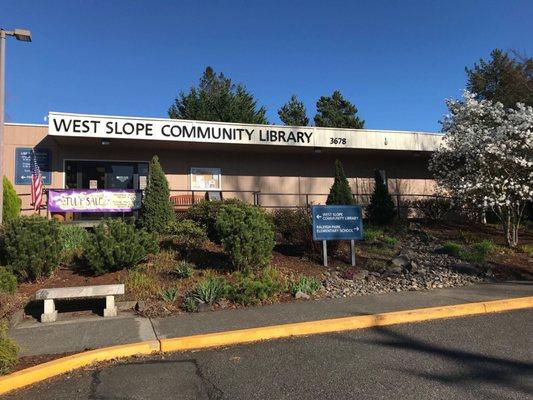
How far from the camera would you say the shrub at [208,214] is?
12909 mm

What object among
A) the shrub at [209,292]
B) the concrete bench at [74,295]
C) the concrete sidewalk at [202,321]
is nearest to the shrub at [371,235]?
the concrete sidewalk at [202,321]

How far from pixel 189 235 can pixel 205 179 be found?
24.8ft

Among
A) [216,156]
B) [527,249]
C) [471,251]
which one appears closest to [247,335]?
[471,251]

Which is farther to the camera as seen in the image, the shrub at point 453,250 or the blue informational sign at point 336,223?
the shrub at point 453,250

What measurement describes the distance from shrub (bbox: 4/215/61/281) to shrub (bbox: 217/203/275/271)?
3.45 m

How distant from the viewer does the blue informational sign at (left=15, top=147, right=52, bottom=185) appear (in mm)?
17422

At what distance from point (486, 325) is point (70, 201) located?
1210 centimetres

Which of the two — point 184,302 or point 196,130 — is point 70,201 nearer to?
point 196,130

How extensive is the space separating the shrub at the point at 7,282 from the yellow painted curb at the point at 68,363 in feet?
12.8

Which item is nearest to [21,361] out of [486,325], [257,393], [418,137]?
[257,393]

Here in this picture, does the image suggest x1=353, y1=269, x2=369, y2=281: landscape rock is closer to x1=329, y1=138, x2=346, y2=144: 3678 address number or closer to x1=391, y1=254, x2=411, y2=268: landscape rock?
x1=391, y1=254, x2=411, y2=268: landscape rock

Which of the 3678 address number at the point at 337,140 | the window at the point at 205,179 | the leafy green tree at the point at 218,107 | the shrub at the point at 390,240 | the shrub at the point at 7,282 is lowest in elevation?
the shrub at the point at 7,282

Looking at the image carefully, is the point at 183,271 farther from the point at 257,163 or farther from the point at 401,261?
the point at 257,163

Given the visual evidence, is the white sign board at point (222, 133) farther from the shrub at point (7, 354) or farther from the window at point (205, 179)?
the shrub at point (7, 354)
